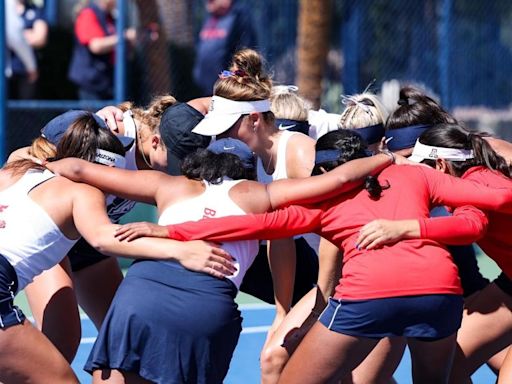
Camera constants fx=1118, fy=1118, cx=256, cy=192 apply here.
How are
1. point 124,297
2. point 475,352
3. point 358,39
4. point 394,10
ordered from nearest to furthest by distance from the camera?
point 124,297 → point 475,352 → point 358,39 → point 394,10

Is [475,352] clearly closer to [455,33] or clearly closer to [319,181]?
[319,181]

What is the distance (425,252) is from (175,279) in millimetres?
1021

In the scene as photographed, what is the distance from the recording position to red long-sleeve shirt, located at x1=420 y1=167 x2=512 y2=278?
4.56 metres

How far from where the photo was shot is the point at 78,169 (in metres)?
4.69

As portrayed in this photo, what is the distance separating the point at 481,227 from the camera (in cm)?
468

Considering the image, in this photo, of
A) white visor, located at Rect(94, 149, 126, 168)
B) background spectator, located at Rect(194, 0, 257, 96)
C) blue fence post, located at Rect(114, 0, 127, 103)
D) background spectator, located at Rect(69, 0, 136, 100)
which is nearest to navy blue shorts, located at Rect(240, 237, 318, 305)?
white visor, located at Rect(94, 149, 126, 168)

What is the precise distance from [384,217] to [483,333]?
1135 mm

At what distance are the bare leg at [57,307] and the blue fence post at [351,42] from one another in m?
7.16

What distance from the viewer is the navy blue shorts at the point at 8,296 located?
15.0ft

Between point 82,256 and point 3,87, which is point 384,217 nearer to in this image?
point 82,256

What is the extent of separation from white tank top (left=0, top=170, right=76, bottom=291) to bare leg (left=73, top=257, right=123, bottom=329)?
3.98ft

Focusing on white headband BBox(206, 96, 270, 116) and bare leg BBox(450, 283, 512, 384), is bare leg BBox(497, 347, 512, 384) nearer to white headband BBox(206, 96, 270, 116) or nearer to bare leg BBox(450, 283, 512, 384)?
bare leg BBox(450, 283, 512, 384)

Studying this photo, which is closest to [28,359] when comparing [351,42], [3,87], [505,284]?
[505,284]

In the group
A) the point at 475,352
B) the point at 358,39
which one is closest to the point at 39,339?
the point at 475,352
